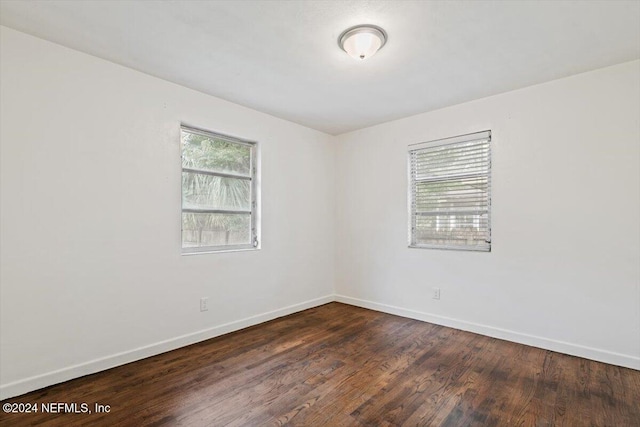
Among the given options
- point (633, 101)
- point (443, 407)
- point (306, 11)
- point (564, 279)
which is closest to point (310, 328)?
point (443, 407)

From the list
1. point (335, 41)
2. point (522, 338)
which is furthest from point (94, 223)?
point (522, 338)

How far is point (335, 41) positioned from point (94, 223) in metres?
2.40

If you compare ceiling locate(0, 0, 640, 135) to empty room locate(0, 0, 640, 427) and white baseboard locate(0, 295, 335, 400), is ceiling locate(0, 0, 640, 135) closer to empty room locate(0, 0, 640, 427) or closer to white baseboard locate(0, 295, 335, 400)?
empty room locate(0, 0, 640, 427)

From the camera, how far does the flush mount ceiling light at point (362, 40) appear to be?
2.17 meters

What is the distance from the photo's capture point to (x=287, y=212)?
13.8ft

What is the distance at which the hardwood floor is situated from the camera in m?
1.95

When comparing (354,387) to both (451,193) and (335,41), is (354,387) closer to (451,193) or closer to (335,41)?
(451,193)

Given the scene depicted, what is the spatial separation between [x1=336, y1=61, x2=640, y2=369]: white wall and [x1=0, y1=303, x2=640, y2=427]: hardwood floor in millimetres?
329

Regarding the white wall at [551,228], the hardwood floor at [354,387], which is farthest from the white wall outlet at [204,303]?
the white wall at [551,228]

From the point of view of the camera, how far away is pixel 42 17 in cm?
209

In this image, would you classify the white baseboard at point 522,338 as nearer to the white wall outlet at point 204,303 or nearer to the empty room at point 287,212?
the empty room at point 287,212

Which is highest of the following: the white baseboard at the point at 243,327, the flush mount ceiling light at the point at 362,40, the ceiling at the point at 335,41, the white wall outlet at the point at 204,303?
the ceiling at the point at 335,41

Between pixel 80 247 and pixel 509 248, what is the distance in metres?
3.95

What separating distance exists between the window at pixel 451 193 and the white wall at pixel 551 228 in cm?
10
